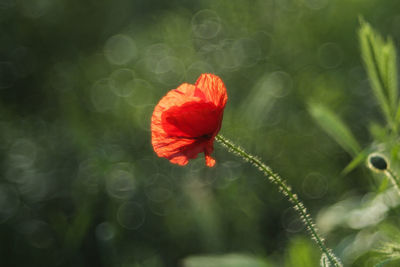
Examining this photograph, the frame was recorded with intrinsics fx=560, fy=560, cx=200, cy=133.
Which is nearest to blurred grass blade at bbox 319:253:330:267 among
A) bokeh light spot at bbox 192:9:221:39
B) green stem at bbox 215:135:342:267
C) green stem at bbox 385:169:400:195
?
green stem at bbox 215:135:342:267

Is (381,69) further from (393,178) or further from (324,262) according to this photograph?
(324,262)

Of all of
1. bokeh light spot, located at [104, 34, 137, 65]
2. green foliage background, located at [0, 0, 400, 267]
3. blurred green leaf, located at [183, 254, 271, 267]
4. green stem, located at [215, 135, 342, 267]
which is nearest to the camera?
green stem, located at [215, 135, 342, 267]

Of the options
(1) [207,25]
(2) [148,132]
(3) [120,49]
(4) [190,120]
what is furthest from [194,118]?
(3) [120,49]

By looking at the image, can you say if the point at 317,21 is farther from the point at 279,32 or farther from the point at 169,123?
the point at 169,123

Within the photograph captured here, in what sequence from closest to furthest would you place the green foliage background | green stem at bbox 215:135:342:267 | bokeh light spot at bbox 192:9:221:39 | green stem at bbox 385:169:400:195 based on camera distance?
green stem at bbox 215:135:342:267 < green stem at bbox 385:169:400:195 < the green foliage background < bokeh light spot at bbox 192:9:221:39

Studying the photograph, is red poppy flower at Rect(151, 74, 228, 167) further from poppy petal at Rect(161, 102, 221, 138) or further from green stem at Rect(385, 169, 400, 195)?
green stem at Rect(385, 169, 400, 195)

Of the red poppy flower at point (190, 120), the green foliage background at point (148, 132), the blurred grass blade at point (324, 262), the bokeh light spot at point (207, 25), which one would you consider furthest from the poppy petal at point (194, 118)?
the bokeh light spot at point (207, 25)

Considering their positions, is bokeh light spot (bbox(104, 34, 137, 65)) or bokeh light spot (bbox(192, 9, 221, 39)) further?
bokeh light spot (bbox(104, 34, 137, 65))
